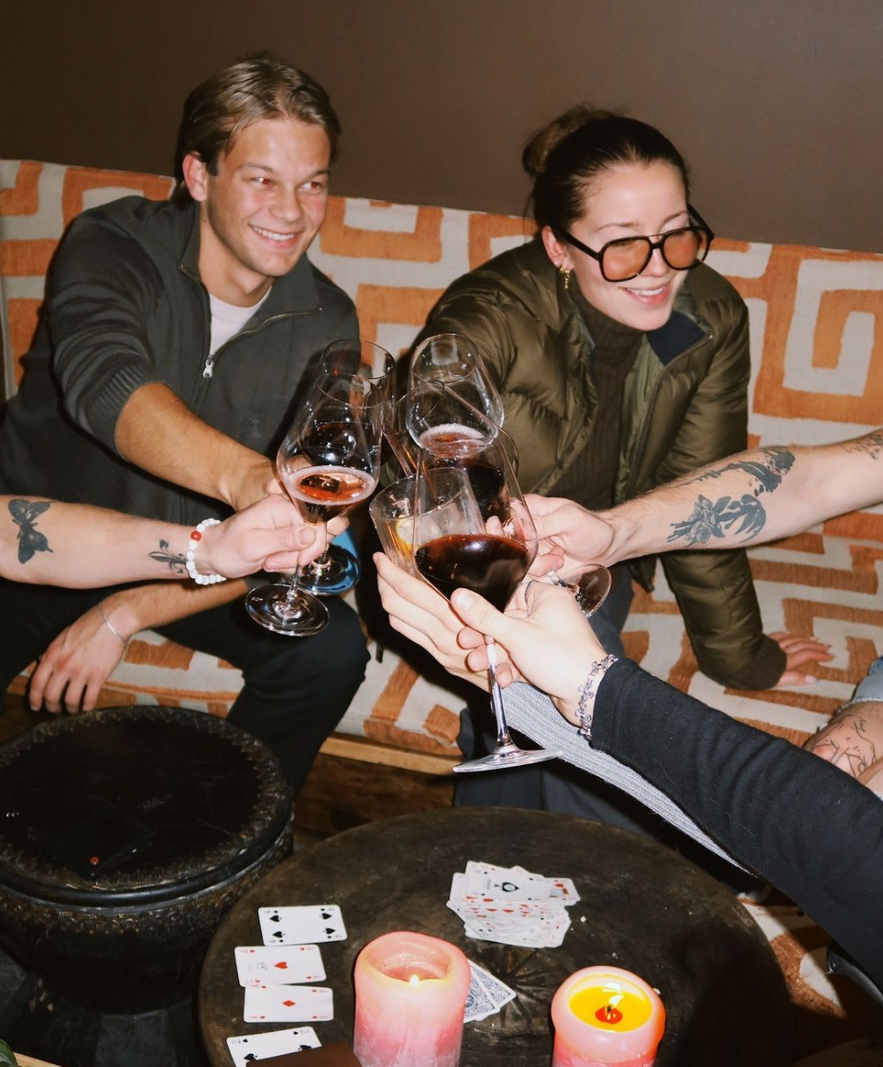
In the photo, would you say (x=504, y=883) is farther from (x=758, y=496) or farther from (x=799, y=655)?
(x=799, y=655)

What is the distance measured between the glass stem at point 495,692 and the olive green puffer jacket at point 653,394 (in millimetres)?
956

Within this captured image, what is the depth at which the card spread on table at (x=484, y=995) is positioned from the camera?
1.43 metres

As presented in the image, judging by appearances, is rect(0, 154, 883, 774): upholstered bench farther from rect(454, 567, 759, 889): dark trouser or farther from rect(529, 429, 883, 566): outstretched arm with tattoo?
rect(529, 429, 883, 566): outstretched arm with tattoo

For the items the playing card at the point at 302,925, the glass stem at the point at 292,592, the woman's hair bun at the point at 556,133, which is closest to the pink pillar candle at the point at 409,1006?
the playing card at the point at 302,925

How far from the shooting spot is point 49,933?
169 cm

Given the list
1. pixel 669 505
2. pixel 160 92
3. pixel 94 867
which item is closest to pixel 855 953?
pixel 669 505

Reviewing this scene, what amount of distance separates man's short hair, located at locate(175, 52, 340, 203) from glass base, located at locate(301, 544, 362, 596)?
99cm

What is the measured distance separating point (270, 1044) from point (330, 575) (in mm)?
863

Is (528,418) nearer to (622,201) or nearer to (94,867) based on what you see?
(622,201)

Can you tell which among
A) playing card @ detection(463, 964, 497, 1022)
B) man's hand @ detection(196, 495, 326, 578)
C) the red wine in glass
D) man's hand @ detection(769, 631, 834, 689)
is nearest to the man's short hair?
man's hand @ detection(196, 495, 326, 578)

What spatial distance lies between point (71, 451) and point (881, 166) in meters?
2.14

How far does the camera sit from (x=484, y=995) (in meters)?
1.45

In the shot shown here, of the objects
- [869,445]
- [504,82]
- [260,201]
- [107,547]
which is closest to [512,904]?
[107,547]

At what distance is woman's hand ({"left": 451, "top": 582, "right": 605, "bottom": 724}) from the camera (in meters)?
1.29
